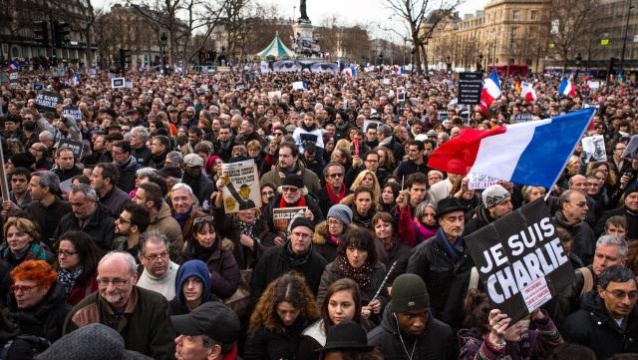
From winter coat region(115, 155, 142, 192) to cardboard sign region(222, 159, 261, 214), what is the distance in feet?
8.30

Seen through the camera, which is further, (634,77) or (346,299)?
(634,77)

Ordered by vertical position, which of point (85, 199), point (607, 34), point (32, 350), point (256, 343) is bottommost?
point (256, 343)

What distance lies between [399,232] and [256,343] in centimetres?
247

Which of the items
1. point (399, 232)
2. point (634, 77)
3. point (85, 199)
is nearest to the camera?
point (85, 199)

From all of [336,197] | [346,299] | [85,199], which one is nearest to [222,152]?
[336,197]

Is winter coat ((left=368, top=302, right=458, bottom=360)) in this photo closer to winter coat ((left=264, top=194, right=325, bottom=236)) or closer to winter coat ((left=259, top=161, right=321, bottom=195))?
winter coat ((left=264, top=194, right=325, bottom=236))

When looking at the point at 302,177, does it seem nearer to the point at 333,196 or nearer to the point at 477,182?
the point at 333,196

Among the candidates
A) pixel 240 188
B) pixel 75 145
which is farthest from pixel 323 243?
pixel 75 145

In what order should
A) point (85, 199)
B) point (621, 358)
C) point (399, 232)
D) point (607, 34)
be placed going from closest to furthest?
1. point (621, 358)
2. point (85, 199)
3. point (399, 232)
4. point (607, 34)

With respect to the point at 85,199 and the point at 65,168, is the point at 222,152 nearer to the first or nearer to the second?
the point at 65,168

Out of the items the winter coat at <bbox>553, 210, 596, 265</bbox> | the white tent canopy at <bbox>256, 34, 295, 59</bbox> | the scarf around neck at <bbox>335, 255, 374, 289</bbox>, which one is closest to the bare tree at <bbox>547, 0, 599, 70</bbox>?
the white tent canopy at <bbox>256, 34, 295, 59</bbox>

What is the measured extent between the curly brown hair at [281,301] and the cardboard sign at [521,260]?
1229 millimetres

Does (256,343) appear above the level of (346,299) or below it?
below

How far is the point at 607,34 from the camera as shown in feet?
266
